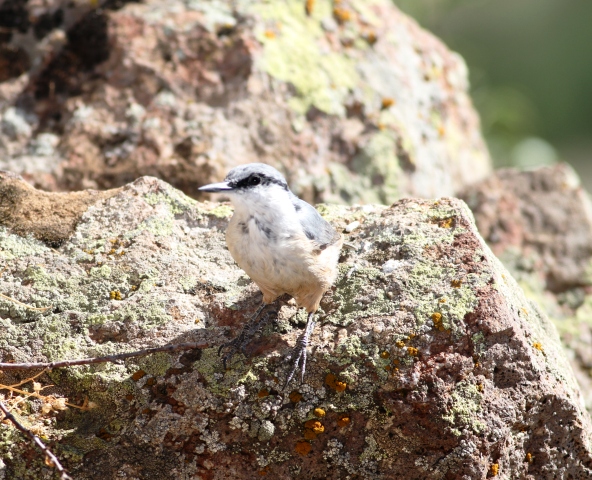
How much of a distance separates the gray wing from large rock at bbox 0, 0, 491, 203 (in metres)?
1.36

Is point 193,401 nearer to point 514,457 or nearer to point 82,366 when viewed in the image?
point 82,366

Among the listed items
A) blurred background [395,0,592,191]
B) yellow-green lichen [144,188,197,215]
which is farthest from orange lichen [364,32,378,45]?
blurred background [395,0,592,191]

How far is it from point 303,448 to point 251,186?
4.27 ft

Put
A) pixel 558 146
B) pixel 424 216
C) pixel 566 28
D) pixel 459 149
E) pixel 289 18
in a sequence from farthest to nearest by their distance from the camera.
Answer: pixel 566 28, pixel 558 146, pixel 459 149, pixel 289 18, pixel 424 216

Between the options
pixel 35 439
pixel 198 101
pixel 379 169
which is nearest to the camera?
pixel 35 439

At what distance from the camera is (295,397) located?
3.01 metres

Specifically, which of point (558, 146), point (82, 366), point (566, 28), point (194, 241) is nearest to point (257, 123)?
point (194, 241)

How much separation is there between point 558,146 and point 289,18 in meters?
9.78

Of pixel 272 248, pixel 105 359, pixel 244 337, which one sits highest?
pixel 272 248

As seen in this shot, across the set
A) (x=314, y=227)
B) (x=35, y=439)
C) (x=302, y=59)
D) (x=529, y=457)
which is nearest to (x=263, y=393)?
(x=314, y=227)

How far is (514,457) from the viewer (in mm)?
3057

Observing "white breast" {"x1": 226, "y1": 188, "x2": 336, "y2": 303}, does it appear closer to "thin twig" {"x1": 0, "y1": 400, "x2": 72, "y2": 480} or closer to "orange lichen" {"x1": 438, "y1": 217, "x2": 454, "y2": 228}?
"orange lichen" {"x1": 438, "y1": 217, "x2": 454, "y2": 228}

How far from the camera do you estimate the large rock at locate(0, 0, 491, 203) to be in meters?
4.75

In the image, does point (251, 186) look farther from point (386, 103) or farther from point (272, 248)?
point (386, 103)
